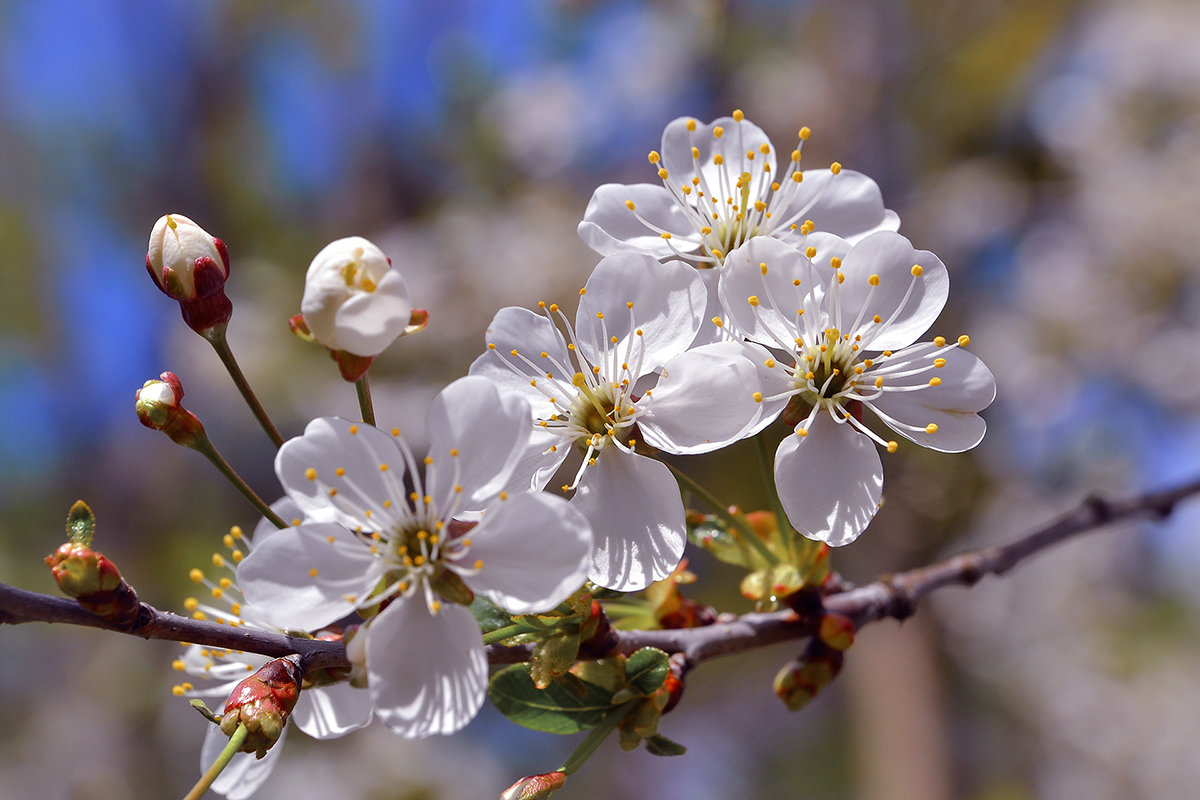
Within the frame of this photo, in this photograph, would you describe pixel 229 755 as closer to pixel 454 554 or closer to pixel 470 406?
pixel 454 554

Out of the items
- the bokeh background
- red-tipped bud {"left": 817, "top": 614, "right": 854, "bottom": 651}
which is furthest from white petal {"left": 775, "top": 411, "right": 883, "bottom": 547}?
the bokeh background

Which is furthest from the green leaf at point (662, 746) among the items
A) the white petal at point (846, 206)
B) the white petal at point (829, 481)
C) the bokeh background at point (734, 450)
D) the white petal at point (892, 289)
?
the bokeh background at point (734, 450)

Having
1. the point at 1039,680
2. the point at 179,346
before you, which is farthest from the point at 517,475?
the point at 179,346

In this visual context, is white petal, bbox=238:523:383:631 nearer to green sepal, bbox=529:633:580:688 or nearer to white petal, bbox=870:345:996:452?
green sepal, bbox=529:633:580:688

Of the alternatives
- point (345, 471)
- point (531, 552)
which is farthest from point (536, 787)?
point (345, 471)

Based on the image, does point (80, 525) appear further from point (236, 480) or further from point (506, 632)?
point (506, 632)

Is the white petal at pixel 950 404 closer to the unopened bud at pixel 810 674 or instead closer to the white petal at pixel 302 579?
the unopened bud at pixel 810 674
